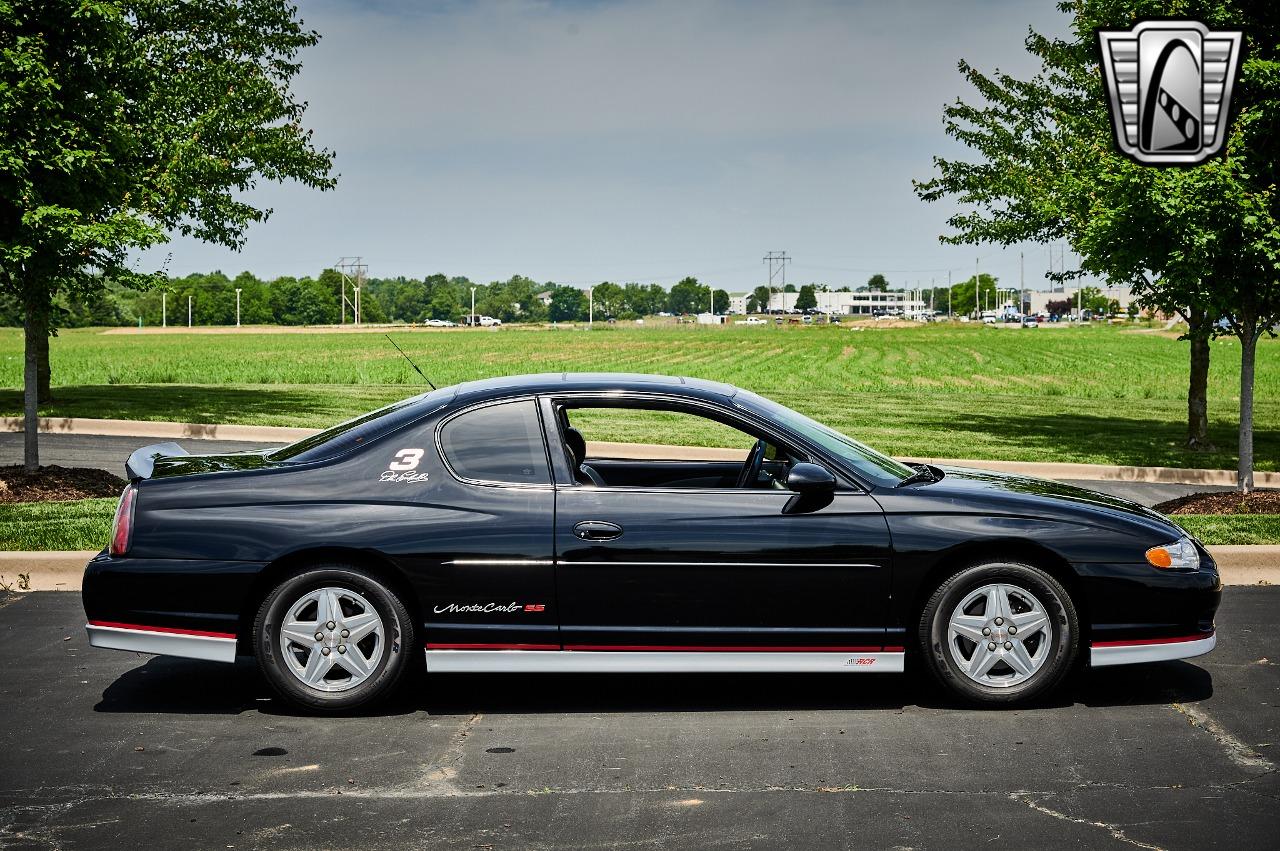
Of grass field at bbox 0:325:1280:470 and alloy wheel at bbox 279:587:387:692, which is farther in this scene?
grass field at bbox 0:325:1280:470

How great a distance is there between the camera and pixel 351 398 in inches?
1019

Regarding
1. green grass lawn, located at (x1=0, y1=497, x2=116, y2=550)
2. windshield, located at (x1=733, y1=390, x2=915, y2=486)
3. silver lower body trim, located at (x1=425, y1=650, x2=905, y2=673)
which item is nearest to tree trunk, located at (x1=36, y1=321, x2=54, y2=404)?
green grass lawn, located at (x1=0, y1=497, x2=116, y2=550)

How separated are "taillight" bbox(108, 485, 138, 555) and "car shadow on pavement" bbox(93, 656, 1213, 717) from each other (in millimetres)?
751

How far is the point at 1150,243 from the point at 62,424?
1446 cm

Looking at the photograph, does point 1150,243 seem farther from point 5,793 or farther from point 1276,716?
point 5,793

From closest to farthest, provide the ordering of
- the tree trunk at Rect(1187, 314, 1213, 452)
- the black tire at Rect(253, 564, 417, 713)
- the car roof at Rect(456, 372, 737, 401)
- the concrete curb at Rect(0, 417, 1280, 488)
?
1. the black tire at Rect(253, 564, 417, 713)
2. the car roof at Rect(456, 372, 737, 401)
3. the concrete curb at Rect(0, 417, 1280, 488)
4. the tree trunk at Rect(1187, 314, 1213, 452)

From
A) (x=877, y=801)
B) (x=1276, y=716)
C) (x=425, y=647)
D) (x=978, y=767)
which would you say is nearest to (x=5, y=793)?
(x=425, y=647)

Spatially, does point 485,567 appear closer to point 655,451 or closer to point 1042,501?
point 1042,501

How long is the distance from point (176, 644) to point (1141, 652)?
4.26 m

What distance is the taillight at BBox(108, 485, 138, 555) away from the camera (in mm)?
5812

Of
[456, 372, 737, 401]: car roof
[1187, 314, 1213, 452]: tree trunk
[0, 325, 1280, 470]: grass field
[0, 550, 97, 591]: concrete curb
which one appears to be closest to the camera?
[456, 372, 737, 401]: car roof

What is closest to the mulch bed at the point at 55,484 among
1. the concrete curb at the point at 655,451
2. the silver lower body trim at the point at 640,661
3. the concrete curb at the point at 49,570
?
the concrete curb at the point at 49,570

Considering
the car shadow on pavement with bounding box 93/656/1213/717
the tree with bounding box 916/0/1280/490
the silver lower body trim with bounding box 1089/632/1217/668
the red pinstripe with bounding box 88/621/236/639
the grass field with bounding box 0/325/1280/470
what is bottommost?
the car shadow on pavement with bounding box 93/656/1213/717

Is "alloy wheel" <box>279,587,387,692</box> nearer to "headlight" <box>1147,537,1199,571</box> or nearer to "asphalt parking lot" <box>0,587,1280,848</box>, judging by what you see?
"asphalt parking lot" <box>0,587,1280,848</box>
